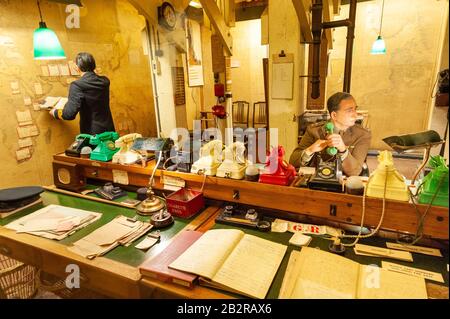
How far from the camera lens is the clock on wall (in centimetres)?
327

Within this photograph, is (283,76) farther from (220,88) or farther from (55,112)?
(55,112)

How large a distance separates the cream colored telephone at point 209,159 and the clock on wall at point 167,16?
89.5 inches

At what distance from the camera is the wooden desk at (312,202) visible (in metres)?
1.19

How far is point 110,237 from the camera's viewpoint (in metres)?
1.39

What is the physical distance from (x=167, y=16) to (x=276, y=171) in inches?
105

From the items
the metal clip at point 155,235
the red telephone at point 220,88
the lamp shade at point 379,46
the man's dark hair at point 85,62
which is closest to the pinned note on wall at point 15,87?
the man's dark hair at point 85,62

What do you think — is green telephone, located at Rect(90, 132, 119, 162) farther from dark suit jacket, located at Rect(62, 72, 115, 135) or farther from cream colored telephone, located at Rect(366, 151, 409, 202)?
cream colored telephone, located at Rect(366, 151, 409, 202)

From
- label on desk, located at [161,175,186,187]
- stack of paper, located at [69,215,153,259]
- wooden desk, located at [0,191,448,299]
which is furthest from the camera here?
label on desk, located at [161,175,186,187]

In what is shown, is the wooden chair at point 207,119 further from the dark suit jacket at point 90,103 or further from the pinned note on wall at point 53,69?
the pinned note on wall at point 53,69

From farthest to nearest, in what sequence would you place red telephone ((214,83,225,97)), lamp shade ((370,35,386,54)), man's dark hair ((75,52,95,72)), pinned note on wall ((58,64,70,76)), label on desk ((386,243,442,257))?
lamp shade ((370,35,386,54)) → red telephone ((214,83,225,97)) → pinned note on wall ((58,64,70,76)) → man's dark hair ((75,52,95,72)) → label on desk ((386,243,442,257))

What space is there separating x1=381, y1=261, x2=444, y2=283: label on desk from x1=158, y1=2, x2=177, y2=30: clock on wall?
3198 mm

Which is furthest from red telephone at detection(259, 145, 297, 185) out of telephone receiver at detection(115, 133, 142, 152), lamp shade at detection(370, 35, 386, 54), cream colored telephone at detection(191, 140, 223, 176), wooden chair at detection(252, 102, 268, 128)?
wooden chair at detection(252, 102, 268, 128)

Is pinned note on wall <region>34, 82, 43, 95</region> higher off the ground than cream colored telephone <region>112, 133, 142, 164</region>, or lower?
higher

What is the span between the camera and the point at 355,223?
1.32 meters
